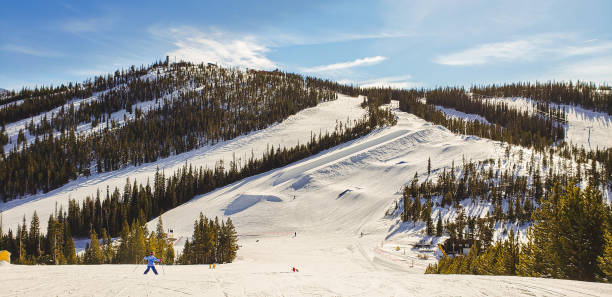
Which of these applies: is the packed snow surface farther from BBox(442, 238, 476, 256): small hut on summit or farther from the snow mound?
BBox(442, 238, 476, 256): small hut on summit

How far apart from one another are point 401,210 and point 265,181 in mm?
54760

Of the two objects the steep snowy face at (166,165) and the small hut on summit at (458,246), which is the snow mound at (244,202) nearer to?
the steep snowy face at (166,165)

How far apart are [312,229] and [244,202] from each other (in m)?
29.7

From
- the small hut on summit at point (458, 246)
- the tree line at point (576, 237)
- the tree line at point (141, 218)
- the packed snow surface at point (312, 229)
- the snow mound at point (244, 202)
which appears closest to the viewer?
the packed snow surface at point (312, 229)

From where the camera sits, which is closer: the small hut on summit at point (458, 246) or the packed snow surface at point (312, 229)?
the packed snow surface at point (312, 229)

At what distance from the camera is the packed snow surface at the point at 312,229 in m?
16.1

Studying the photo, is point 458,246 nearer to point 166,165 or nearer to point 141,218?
point 141,218

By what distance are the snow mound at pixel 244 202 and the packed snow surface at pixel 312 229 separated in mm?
370

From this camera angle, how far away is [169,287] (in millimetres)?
16469

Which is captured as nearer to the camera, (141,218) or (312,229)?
(312,229)

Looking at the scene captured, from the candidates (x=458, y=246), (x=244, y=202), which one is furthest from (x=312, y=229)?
(x=458, y=246)

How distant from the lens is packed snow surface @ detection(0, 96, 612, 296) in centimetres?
1614

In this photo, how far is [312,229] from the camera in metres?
91.2

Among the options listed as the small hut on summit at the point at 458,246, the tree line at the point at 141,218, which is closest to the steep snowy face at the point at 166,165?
the tree line at the point at 141,218
